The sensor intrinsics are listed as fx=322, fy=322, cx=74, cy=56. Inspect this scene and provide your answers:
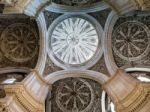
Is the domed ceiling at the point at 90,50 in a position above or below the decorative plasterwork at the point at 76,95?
above

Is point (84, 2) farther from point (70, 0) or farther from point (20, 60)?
point (20, 60)

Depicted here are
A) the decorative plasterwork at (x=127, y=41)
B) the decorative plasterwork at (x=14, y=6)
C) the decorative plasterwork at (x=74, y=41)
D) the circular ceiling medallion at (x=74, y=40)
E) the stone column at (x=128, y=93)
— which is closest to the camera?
the decorative plasterwork at (x=14, y=6)

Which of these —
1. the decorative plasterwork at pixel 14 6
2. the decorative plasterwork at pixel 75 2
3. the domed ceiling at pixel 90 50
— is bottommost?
the domed ceiling at pixel 90 50

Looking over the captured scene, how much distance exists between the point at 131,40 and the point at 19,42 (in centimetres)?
675

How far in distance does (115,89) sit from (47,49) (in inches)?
211

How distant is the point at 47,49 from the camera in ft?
63.7

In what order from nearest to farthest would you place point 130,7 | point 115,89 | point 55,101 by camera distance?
point 130,7
point 115,89
point 55,101

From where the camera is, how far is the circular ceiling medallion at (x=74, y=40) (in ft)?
65.7

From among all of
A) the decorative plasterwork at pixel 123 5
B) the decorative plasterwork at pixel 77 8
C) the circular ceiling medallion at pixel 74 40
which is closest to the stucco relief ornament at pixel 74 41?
the circular ceiling medallion at pixel 74 40

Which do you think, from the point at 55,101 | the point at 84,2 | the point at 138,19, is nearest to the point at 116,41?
the point at 138,19

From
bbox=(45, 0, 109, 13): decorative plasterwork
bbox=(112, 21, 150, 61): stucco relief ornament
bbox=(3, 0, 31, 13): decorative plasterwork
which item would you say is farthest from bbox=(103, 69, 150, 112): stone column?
bbox=(3, 0, 31, 13): decorative plasterwork

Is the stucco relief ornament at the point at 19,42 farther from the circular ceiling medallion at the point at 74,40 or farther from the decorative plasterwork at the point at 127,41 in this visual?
the decorative plasterwork at the point at 127,41

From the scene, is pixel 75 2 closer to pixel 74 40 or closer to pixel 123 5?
pixel 74 40

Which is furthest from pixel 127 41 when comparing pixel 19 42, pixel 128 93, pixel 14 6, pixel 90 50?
pixel 14 6
